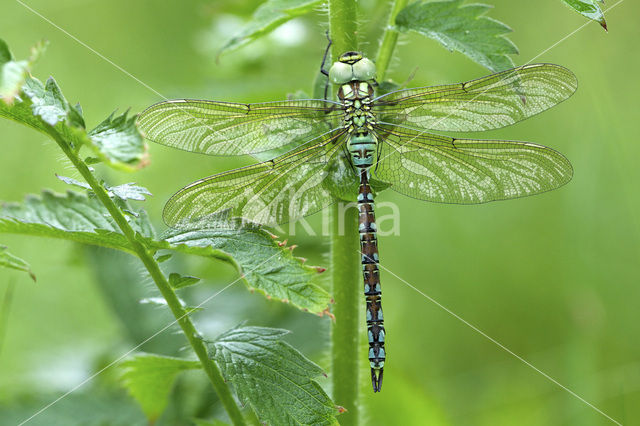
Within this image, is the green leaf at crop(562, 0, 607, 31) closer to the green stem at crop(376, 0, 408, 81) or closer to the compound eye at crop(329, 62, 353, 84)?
the green stem at crop(376, 0, 408, 81)

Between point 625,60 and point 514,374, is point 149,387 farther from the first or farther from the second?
point 625,60

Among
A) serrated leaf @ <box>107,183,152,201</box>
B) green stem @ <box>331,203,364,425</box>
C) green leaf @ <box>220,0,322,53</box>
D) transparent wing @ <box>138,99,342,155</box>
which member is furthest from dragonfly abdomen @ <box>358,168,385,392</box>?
serrated leaf @ <box>107,183,152,201</box>

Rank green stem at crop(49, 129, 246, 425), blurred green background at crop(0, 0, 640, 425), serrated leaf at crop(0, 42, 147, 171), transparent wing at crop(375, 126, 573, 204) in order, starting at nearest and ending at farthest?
1. serrated leaf at crop(0, 42, 147, 171)
2. green stem at crop(49, 129, 246, 425)
3. transparent wing at crop(375, 126, 573, 204)
4. blurred green background at crop(0, 0, 640, 425)

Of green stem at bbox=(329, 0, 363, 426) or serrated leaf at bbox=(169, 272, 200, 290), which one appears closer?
serrated leaf at bbox=(169, 272, 200, 290)

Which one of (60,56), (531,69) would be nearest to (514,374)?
(531,69)

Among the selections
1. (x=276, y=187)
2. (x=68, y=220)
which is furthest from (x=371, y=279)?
(x=68, y=220)

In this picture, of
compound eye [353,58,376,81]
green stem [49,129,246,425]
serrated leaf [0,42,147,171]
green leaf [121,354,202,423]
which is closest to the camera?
serrated leaf [0,42,147,171]

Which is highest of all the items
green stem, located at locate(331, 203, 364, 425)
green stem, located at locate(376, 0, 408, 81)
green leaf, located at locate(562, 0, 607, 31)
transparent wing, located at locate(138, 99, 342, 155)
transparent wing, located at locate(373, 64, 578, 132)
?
green stem, located at locate(376, 0, 408, 81)

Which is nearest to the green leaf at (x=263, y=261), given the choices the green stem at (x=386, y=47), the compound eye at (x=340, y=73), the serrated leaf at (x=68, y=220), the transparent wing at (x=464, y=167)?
the serrated leaf at (x=68, y=220)

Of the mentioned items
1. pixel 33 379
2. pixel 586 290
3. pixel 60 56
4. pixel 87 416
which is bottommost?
pixel 87 416
